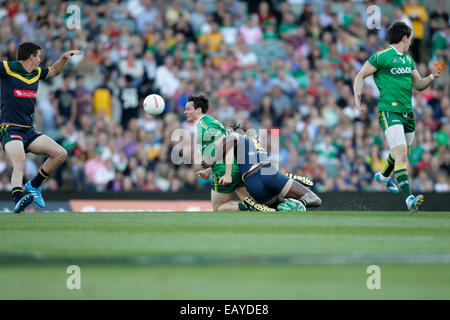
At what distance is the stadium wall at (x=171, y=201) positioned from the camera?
48.6 feet

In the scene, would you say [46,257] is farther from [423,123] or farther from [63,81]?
[423,123]

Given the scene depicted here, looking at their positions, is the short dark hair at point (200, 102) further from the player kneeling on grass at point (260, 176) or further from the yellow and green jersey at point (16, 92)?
the yellow and green jersey at point (16, 92)

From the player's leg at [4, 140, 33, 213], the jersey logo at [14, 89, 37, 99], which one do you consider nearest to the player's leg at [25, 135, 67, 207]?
the player's leg at [4, 140, 33, 213]

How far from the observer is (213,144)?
38.8 ft

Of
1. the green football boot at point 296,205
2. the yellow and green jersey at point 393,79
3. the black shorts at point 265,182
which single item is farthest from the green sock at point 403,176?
the black shorts at point 265,182

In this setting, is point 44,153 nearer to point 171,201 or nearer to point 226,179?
point 226,179

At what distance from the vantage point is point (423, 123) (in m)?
18.3

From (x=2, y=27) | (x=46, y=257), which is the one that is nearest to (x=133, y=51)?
(x=2, y=27)

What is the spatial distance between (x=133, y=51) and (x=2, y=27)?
3176mm

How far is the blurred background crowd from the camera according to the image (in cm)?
1655

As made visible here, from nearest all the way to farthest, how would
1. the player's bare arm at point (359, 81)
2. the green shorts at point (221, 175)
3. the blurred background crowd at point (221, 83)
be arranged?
the player's bare arm at point (359, 81) < the green shorts at point (221, 175) < the blurred background crowd at point (221, 83)

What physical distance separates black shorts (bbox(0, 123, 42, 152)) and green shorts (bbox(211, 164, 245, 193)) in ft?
9.58

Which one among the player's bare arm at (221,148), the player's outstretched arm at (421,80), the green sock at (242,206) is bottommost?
the green sock at (242,206)

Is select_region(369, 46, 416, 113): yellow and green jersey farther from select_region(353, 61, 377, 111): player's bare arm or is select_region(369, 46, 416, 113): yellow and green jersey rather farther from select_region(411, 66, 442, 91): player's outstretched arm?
select_region(411, 66, 442, 91): player's outstretched arm
